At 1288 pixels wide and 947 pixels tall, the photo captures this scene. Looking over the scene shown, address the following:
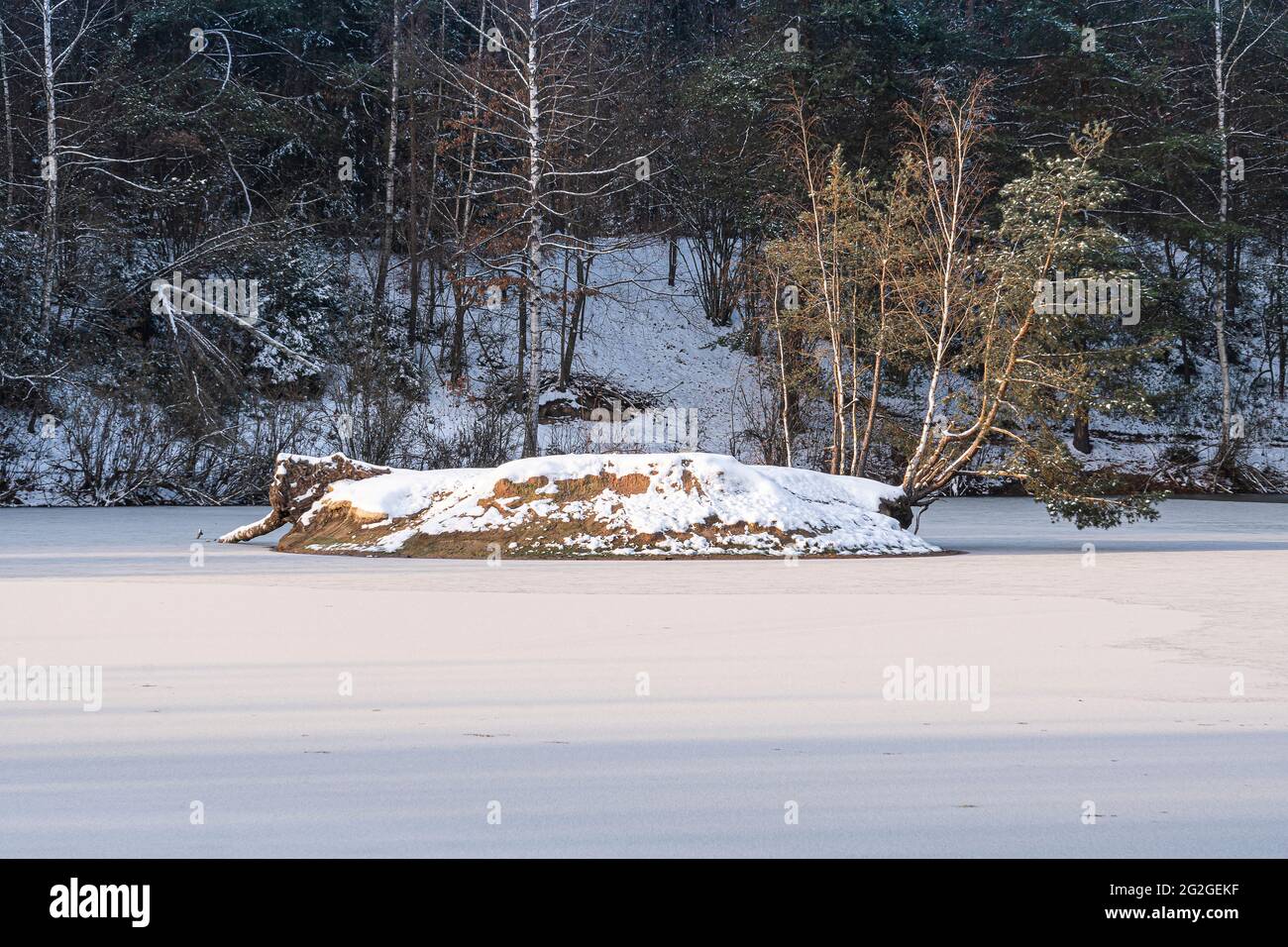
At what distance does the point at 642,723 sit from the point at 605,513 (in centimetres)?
965

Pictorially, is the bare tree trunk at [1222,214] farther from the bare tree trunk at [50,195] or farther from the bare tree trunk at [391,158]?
the bare tree trunk at [50,195]

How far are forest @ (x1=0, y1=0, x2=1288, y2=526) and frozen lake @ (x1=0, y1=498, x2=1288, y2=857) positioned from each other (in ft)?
43.7

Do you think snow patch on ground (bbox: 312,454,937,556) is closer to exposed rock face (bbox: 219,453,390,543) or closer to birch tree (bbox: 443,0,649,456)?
exposed rock face (bbox: 219,453,390,543)

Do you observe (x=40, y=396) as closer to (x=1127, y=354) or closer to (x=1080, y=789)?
(x=1127, y=354)

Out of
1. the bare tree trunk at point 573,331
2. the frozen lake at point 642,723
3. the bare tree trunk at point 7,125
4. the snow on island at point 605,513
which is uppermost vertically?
the bare tree trunk at point 7,125

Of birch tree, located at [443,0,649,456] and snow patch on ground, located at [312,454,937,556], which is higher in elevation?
birch tree, located at [443,0,649,456]

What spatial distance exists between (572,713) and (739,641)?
2.39 m

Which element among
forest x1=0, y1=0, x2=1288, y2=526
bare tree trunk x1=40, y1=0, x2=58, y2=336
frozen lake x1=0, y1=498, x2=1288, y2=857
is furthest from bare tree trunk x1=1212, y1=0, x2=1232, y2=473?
bare tree trunk x1=40, y1=0, x2=58, y2=336

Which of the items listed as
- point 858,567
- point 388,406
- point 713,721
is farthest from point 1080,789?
point 388,406

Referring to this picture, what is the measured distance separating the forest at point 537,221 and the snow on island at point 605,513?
23.4ft

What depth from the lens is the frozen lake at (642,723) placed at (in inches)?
154

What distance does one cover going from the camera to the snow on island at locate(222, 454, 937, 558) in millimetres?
14820

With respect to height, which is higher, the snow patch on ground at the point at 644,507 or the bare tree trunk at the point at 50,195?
the bare tree trunk at the point at 50,195

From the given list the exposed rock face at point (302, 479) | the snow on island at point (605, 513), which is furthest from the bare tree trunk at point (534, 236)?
the snow on island at point (605, 513)
